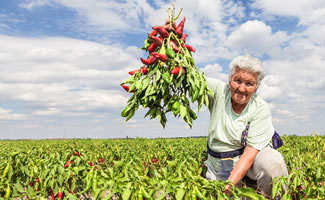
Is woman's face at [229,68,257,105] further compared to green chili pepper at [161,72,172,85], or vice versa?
woman's face at [229,68,257,105]

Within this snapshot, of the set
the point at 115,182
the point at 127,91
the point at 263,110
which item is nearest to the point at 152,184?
the point at 115,182

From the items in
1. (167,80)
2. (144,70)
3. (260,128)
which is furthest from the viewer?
(260,128)

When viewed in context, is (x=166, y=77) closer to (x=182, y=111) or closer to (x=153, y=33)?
(x=182, y=111)

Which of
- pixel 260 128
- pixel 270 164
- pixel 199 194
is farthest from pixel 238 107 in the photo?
pixel 199 194

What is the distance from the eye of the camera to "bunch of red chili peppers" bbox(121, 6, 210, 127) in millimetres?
2670

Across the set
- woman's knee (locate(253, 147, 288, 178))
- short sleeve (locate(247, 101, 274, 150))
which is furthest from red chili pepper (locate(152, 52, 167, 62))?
woman's knee (locate(253, 147, 288, 178))

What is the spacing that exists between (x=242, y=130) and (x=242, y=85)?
0.47m

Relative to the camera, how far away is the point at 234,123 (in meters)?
3.04

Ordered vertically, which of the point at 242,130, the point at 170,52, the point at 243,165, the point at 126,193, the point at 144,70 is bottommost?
the point at 126,193

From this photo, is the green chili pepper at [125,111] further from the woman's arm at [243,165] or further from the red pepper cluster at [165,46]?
the woman's arm at [243,165]

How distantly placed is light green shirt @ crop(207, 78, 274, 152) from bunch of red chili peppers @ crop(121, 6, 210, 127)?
0.37 m

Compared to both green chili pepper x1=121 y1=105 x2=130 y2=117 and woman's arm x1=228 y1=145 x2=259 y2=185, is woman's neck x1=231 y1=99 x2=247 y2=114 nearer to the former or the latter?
woman's arm x1=228 y1=145 x2=259 y2=185

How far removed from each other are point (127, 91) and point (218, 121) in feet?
3.09

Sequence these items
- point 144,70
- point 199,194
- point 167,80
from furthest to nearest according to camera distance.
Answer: point 144,70 → point 167,80 → point 199,194
